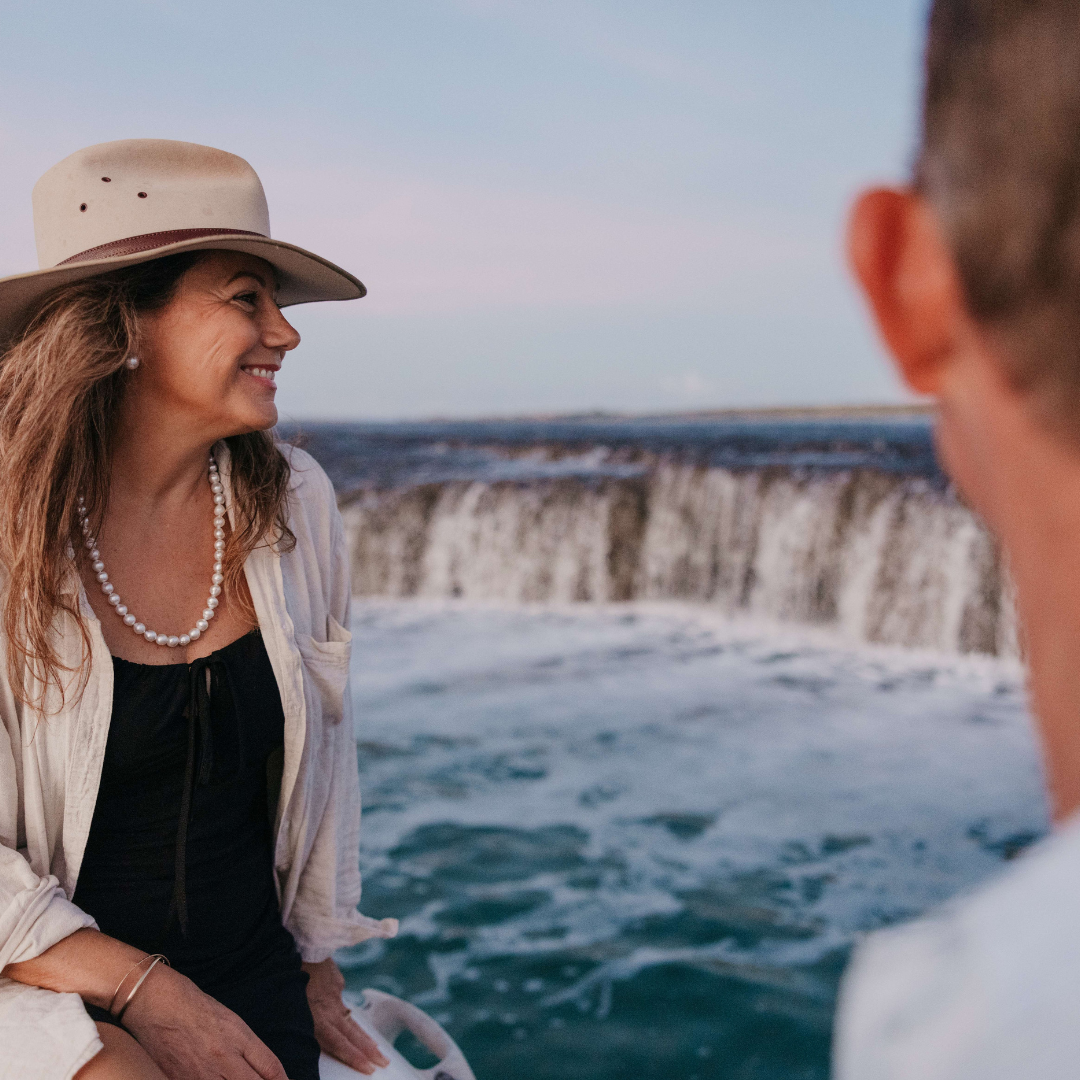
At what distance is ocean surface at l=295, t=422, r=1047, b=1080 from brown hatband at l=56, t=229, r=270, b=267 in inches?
131

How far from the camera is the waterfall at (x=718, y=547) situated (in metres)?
10.2

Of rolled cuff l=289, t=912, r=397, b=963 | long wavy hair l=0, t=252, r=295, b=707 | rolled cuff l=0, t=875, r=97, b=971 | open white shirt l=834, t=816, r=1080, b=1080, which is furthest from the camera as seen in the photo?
rolled cuff l=289, t=912, r=397, b=963

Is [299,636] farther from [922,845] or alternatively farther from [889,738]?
[889,738]

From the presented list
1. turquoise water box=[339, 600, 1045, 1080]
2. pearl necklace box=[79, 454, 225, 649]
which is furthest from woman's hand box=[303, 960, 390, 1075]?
turquoise water box=[339, 600, 1045, 1080]

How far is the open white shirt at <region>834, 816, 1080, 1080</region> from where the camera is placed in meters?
0.42

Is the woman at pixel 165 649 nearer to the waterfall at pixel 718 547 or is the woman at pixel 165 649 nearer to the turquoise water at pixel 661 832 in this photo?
the turquoise water at pixel 661 832

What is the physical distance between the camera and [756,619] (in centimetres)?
1124

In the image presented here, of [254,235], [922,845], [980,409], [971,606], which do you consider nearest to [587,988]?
[922,845]

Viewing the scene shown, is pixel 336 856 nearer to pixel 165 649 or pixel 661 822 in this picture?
pixel 165 649

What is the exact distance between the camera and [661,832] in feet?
19.1

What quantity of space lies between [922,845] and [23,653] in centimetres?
521

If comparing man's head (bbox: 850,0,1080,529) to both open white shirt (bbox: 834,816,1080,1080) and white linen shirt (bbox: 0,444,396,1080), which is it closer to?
open white shirt (bbox: 834,816,1080,1080)

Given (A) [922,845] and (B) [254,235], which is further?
(A) [922,845]

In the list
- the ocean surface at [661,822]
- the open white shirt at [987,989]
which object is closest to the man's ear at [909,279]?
the open white shirt at [987,989]
